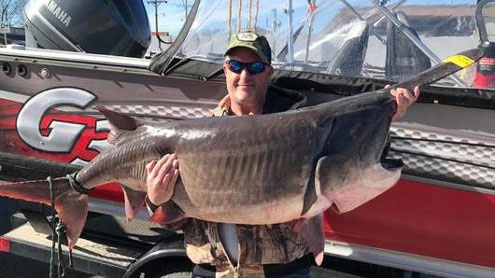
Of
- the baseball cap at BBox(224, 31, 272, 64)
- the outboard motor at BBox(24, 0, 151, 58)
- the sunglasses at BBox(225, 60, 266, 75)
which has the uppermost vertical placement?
the outboard motor at BBox(24, 0, 151, 58)

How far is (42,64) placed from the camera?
10.2ft

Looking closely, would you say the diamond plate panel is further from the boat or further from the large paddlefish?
the large paddlefish

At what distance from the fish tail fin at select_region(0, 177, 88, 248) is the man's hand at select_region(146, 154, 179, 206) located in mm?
502

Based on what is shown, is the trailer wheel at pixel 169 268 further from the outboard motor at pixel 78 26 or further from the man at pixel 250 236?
the outboard motor at pixel 78 26

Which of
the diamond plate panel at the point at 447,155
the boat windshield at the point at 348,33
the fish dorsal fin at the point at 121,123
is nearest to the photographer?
the fish dorsal fin at the point at 121,123

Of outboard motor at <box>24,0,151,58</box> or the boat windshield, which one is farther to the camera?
outboard motor at <box>24,0,151,58</box>

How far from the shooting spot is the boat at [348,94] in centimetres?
245

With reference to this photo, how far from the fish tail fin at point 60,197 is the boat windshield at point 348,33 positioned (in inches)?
37.2

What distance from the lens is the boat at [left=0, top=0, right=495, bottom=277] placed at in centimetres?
245

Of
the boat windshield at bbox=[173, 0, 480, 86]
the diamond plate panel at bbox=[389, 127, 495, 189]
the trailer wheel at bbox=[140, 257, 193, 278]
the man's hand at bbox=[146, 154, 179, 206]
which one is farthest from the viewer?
the trailer wheel at bbox=[140, 257, 193, 278]

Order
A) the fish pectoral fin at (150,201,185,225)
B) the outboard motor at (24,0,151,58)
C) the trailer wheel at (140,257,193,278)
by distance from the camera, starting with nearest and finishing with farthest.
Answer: the fish pectoral fin at (150,201,185,225)
the trailer wheel at (140,257,193,278)
the outboard motor at (24,0,151,58)

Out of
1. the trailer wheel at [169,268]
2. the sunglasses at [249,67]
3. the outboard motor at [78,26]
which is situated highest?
the outboard motor at [78,26]

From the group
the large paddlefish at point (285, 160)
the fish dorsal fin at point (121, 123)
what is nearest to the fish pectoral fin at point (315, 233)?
the large paddlefish at point (285, 160)

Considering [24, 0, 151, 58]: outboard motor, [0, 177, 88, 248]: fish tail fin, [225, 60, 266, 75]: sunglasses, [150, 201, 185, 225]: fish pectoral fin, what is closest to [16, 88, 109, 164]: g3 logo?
[0, 177, 88, 248]: fish tail fin
